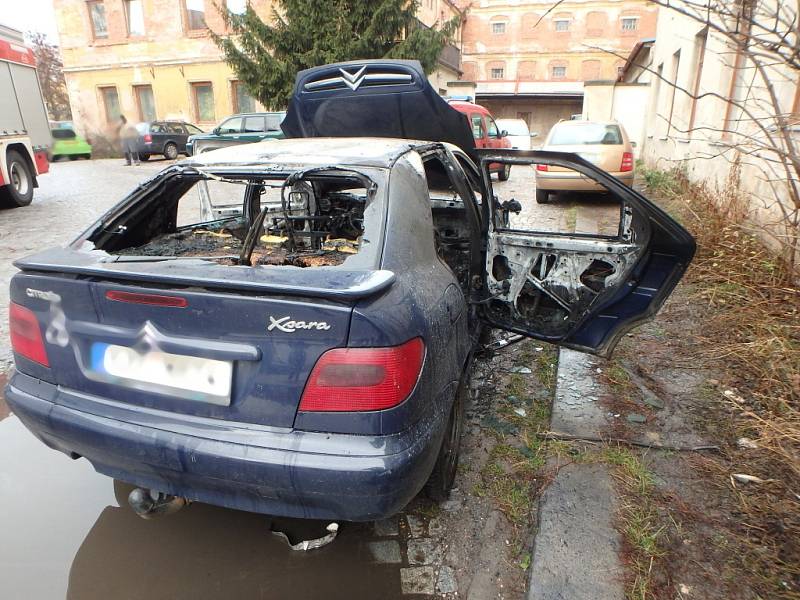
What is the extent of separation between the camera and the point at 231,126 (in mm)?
16297

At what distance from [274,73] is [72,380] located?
13928 millimetres

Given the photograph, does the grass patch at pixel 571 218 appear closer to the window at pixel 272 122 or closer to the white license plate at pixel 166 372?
the white license plate at pixel 166 372

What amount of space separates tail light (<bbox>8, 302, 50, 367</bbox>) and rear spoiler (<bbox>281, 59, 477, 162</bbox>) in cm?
273

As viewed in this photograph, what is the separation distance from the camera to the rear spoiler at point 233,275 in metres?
1.74

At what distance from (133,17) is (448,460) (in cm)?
2990

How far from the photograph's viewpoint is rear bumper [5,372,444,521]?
173cm

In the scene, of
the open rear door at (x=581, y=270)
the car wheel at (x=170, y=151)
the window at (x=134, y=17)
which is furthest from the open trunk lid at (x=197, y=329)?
the window at (x=134, y=17)

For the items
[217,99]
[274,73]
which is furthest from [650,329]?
[217,99]

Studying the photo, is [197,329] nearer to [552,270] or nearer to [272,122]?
[552,270]

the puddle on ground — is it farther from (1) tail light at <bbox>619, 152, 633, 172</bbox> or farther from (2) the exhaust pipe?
(1) tail light at <bbox>619, 152, 633, 172</bbox>

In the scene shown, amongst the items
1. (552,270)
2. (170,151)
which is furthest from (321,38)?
(552,270)

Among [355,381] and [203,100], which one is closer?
[355,381]

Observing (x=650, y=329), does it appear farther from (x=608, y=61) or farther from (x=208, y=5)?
(x=608, y=61)

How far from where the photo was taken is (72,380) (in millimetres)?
2039
